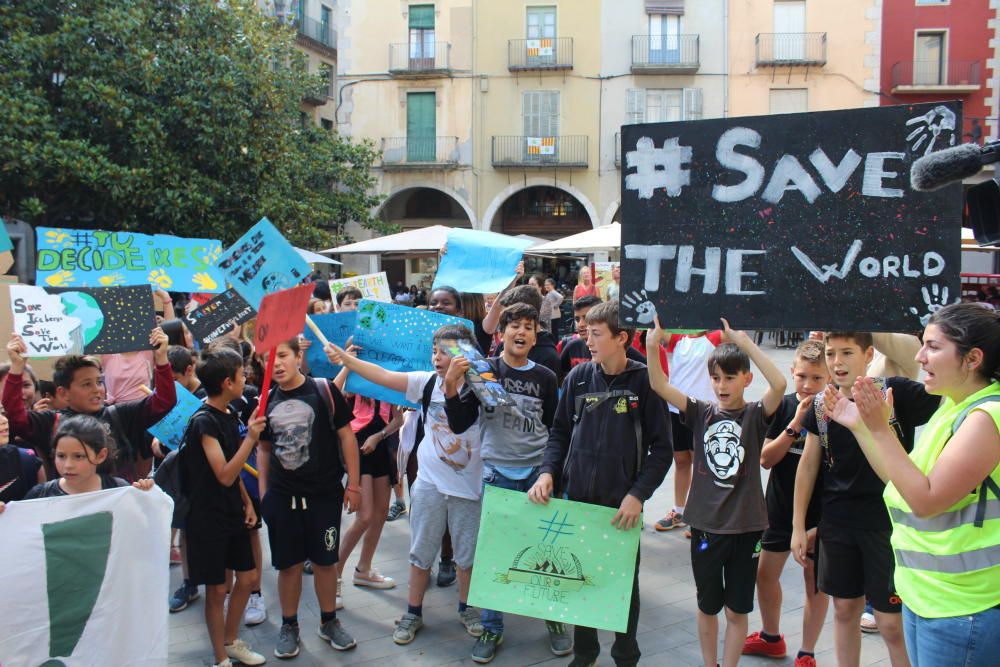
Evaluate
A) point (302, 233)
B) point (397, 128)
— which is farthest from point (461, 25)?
point (302, 233)

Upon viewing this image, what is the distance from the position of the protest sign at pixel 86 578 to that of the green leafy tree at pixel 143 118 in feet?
35.5

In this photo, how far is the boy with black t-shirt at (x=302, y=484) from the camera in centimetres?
409

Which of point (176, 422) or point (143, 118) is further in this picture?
point (143, 118)

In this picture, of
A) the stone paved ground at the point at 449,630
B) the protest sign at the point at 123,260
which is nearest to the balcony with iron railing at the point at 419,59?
the protest sign at the point at 123,260

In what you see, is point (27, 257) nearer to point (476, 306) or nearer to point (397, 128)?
point (397, 128)

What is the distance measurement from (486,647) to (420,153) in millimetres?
23428

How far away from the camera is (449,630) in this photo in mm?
4406

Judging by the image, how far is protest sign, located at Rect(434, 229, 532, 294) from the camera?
19.5 feet

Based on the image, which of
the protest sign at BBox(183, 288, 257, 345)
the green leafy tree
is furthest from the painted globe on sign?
the green leafy tree

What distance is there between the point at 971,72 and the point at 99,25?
25.1 meters

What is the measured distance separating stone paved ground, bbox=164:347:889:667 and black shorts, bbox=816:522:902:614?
818 mm

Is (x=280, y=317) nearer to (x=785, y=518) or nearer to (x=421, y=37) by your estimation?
(x=785, y=518)

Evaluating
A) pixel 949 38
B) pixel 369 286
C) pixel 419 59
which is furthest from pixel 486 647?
pixel 949 38

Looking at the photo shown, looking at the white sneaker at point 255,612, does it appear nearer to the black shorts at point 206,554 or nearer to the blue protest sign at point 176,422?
the black shorts at point 206,554
